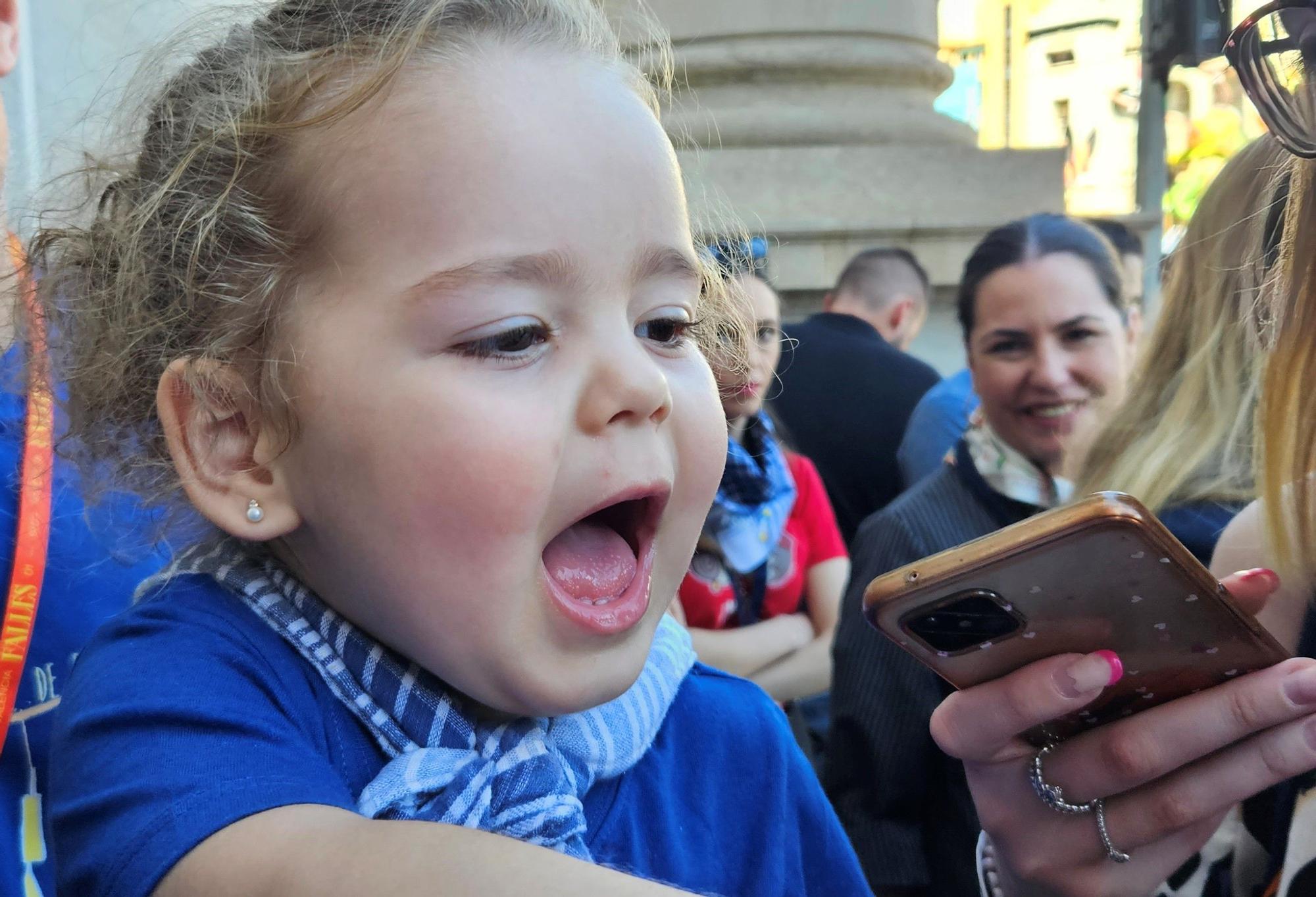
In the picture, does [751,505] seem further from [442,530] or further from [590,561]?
[442,530]

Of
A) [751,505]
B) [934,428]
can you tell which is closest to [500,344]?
[751,505]

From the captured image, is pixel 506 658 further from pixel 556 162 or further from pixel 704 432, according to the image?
pixel 556 162

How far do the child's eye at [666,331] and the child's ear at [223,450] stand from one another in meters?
0.36

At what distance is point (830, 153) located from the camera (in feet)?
19.9

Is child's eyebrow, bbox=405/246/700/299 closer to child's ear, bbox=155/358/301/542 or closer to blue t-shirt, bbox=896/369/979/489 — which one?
child's ear, bbox=155/358/301/542

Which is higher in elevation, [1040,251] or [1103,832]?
[1040,251]

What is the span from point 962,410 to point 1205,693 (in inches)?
117

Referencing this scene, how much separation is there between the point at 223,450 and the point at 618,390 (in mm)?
397

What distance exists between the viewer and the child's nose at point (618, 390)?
41.1 inches

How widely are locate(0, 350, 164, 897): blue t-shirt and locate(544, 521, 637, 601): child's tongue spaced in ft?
2.04

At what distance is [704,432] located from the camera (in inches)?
45.6

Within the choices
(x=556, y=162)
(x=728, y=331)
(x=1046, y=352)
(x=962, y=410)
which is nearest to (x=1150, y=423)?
(x=1046, y=352)

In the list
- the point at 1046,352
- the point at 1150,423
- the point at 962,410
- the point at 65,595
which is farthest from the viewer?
the point at 962,410

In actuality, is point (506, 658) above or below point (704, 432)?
below
